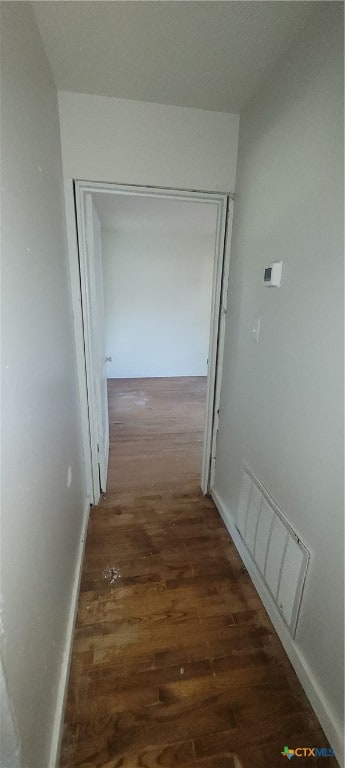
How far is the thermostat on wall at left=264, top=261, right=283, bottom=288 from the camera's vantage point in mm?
1235

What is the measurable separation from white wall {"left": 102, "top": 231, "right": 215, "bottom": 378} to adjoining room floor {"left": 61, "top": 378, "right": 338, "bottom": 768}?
3.18 meters

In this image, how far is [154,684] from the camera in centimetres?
114

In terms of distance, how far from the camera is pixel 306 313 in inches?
42.4

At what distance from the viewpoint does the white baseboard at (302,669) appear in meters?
0.98

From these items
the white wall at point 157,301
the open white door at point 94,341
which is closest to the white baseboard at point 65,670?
the open white door at point 94,341

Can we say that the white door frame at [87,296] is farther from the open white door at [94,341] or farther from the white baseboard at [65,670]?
the white baseboard at [65,670]

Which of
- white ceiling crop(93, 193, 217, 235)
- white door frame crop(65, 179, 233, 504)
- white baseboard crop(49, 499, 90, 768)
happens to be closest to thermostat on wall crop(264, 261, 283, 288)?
white door frame crop(65, 179, 233, 504)

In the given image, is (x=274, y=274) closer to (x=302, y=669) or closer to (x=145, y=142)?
(x=145, y=142)

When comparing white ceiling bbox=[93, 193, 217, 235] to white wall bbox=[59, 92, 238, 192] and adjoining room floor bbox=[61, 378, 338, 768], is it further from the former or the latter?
adjoining room floor bbox=[61, 378, 338, 768]

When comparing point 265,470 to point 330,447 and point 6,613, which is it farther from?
point 6,613

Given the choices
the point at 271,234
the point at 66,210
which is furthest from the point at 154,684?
the point at 66,210

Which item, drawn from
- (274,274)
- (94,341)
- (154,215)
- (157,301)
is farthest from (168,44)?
(157,301)

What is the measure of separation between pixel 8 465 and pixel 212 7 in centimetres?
149

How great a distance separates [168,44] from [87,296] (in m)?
1.08
